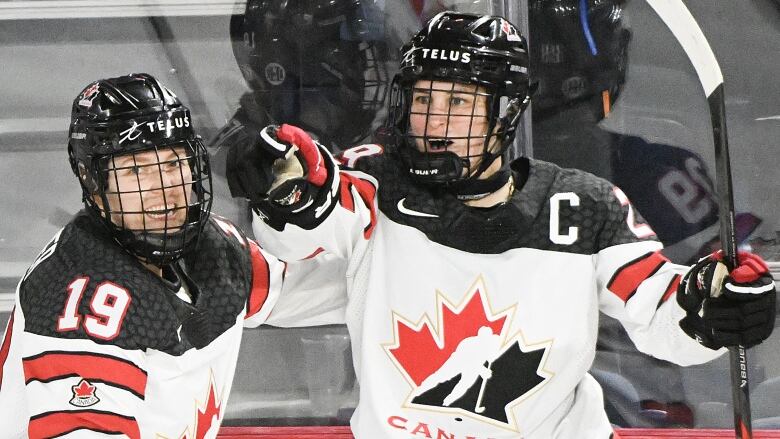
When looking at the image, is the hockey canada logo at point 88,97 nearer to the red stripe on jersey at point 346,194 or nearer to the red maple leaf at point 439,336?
the red stripe on jersey at point 346,194

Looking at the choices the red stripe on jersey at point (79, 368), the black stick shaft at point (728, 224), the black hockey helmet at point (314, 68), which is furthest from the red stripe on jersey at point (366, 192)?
the black hockey helmet at point (314, 68)

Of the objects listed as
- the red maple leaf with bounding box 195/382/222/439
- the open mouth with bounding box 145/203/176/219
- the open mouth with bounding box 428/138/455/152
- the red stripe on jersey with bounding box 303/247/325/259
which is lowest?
the red maple leaf with bounding box 195/382/222/439

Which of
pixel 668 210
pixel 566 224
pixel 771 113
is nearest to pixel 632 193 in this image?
pixel 668 210

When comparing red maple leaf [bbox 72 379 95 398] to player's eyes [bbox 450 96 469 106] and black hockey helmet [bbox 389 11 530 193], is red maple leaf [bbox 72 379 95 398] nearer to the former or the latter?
black hockey helmet [bbox 389 11 530 193]

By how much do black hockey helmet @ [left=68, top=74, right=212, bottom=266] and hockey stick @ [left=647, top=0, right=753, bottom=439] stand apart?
80cm

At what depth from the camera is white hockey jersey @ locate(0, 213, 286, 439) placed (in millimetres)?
1701

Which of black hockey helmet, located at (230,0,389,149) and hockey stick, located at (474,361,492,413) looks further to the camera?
black hockey helmet, located at (230,0,389,149)

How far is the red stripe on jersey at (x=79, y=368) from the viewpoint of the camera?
1.70 m

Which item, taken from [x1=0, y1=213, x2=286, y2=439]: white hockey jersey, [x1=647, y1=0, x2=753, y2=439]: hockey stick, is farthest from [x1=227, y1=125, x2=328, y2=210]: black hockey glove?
[x1=647, y1=0, x2=753, y2=439]: hockey stick

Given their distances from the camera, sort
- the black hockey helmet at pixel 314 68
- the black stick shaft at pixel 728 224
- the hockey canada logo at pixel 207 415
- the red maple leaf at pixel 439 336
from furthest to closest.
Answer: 1. the black hockey helmet at pixel 314 68
2. the red maple leaf at pixel 439 336
3. the hockey canada logo at pixel 207 415
4. the black stick shaft at pixel 728 224

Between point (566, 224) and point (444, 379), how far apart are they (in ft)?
1.16

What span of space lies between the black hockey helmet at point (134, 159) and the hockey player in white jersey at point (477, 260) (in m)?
0.16

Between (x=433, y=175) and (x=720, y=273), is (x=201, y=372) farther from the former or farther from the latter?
(x=720, y=273)

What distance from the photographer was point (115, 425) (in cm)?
172
